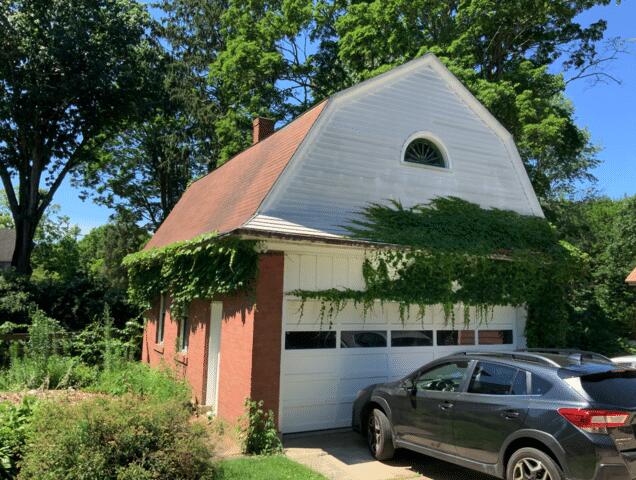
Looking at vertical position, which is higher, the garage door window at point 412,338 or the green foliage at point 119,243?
the green foliage at point 119,243

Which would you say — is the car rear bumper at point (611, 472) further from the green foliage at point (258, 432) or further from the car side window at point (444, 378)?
the green foliage at point (258, 432)

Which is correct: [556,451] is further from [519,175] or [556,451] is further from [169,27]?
[169,27]

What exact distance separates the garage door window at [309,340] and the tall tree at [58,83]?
20137 millimetres

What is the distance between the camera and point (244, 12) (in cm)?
2672

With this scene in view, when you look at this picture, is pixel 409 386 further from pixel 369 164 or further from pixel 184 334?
pixel 184 334

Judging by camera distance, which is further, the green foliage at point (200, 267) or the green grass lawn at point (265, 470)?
the green foliage at point (200, 267)

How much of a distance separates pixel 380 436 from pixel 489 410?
2.10 meters

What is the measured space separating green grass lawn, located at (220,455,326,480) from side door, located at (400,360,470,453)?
134cm

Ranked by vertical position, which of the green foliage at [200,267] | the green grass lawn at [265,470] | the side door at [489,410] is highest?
the green foliage at [200,267]

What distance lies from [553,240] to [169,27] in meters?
26.1

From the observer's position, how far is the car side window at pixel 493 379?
223 inches

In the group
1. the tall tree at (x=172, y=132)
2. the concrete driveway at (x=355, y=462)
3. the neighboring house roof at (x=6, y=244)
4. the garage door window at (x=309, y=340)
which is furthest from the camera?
the neighboring house roof at (x=6, y=244)

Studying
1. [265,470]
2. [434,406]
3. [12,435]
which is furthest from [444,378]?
[12,435]

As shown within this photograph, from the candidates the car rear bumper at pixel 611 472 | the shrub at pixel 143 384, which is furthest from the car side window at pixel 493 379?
the shrub at pixel 143 384
